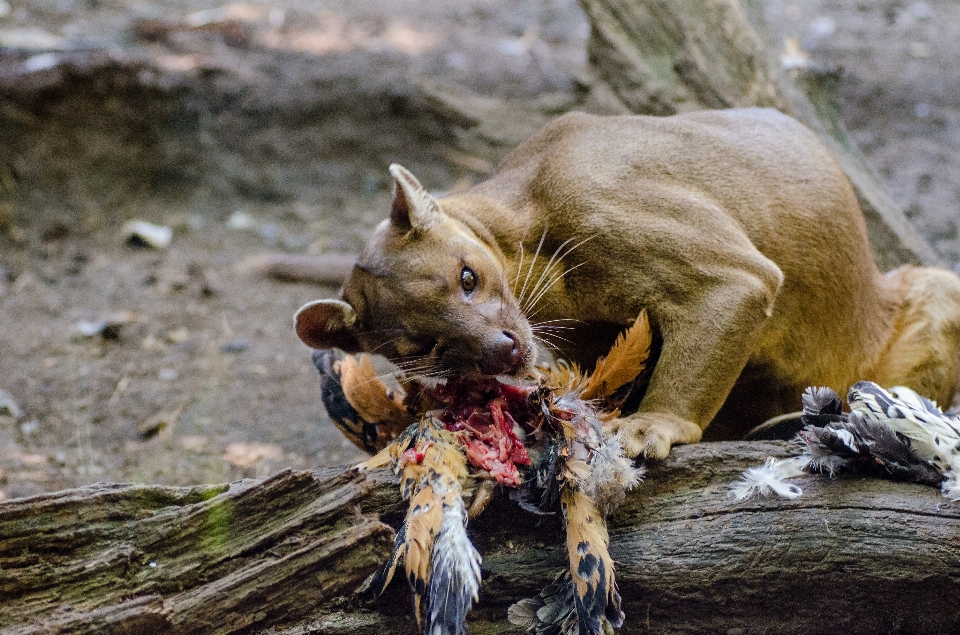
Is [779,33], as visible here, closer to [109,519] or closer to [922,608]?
[922,608]

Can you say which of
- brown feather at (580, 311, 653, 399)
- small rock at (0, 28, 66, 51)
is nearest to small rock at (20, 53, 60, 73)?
small rock at (0, 28, 66, 51)

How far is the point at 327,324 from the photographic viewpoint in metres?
3.71

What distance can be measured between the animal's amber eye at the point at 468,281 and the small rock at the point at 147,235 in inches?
198

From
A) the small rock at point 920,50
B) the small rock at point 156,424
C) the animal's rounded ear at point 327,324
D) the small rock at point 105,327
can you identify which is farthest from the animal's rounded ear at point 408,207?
the small rock at point 920,50

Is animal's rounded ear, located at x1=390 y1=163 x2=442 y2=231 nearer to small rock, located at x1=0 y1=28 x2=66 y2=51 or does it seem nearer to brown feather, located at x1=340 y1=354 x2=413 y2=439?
brown feather, located at x1=340 y1=354 x2=413 y2=439

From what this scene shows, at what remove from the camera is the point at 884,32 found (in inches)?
395

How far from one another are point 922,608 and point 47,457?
4.17m

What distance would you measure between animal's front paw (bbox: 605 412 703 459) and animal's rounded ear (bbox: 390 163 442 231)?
1106 mm

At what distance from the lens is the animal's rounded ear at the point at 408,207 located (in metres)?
3.60

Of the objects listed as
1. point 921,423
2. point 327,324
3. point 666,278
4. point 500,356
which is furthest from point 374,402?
point 921,423

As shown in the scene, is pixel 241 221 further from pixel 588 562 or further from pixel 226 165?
pixel 588 562

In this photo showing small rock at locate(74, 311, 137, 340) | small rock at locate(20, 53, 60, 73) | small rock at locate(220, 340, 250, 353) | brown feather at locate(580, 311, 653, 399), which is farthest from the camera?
small rock at locate(20, 53, 60, 73)

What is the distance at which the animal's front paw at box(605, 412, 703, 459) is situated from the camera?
10.3 feet

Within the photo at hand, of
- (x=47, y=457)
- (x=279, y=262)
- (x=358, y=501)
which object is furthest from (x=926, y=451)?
(x=279, y=262)
